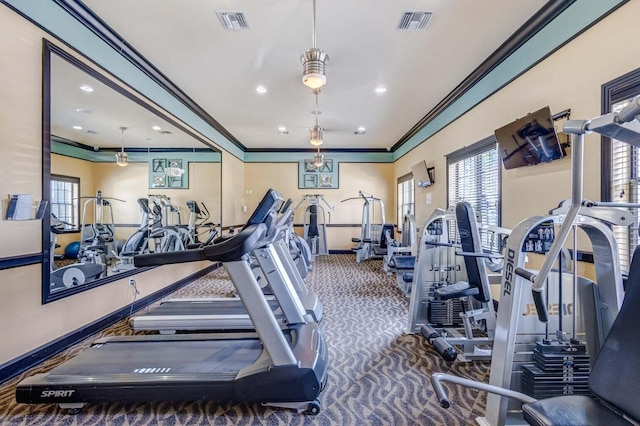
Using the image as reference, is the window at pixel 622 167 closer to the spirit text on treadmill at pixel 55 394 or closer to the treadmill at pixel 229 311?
the treadmill at pixel 229 311

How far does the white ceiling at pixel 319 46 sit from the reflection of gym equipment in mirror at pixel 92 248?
172cm

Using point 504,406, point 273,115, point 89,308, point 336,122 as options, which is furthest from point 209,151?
point 504,406

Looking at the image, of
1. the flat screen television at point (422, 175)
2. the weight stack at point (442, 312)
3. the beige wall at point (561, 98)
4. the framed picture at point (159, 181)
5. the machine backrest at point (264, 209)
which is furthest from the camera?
the flat screen television at point (422, 175)

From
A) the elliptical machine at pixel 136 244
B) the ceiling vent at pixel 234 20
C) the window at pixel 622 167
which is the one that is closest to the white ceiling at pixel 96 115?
the elliptical machine at pixel 136 244

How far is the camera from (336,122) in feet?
20.7

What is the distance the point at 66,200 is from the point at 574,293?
373 centimetres

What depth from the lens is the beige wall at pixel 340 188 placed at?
892cm

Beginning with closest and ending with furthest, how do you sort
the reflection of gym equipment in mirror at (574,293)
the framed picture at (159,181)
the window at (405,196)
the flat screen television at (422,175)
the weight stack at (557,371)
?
the reflection of gym equipment in mirror at (574,293), the weight stack at (557,371), the framed picture at (159,181), the flat screen television at (422,175), the window at (405,196)

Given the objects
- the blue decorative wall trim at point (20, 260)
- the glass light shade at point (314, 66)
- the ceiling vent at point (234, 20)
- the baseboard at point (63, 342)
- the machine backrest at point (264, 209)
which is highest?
the ceiling vent at point (234, 20)

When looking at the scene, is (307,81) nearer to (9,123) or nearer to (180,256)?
(180,256)

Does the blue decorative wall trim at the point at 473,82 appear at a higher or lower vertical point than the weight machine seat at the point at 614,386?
higher

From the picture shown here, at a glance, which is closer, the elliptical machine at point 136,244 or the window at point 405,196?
the elliptical machine at point 136,244

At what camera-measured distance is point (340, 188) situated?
8.98 meters

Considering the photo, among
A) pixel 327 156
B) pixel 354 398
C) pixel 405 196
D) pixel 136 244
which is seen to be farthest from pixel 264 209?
pixel 327 156
